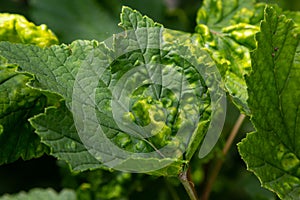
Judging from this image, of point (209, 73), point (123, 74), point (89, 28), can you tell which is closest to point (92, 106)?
point (123, 74)

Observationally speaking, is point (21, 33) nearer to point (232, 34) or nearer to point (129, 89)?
point (129, 89)

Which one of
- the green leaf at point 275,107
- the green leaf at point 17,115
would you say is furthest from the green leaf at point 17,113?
the green leaf at point 275,107

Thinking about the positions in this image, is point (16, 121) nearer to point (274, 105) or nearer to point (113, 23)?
point (274, 105)

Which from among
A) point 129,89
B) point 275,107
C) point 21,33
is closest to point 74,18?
point 21,33

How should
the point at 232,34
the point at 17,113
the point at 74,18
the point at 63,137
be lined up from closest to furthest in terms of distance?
the point at 63,137
the point at 17,113
the point at 232,34
the point at 74,18

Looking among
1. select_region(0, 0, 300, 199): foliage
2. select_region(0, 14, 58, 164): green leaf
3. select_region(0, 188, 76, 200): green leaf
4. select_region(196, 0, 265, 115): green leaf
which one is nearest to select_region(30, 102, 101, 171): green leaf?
select_region(0, 0, 300, 199): foliage

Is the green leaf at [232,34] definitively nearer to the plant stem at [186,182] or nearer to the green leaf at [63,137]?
the plant stem at [186,182]
